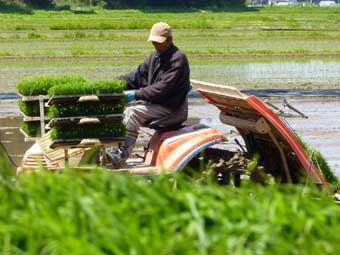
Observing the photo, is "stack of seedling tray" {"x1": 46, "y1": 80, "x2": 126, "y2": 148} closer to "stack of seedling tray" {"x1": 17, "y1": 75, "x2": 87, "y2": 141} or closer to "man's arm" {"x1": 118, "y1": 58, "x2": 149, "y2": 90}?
"stack of seedling tray" {"x1": 17, "y1": 75, "x2": 87, "y2": 141}

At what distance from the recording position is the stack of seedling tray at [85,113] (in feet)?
28.3

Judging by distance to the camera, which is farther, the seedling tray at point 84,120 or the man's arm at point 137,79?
the man's arm at point 137,79

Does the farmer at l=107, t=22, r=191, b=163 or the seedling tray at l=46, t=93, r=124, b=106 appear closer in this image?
the seedling tray at l=46, t=93, r=124, b=106

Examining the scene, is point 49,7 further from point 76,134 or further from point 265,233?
point 265,233

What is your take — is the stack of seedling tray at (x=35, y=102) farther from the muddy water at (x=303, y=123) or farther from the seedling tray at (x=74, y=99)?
the muddy water at (x=303, y=123)

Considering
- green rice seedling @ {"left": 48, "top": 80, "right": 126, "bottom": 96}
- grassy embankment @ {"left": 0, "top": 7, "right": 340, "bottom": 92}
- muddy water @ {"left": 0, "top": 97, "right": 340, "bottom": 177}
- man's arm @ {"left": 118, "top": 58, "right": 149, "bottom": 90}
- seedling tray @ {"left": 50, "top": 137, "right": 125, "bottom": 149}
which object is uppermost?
green rice seedling @ {"left": 48, "top": 80, "right": 126, "bottom": 96}

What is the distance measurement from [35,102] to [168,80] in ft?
4.19

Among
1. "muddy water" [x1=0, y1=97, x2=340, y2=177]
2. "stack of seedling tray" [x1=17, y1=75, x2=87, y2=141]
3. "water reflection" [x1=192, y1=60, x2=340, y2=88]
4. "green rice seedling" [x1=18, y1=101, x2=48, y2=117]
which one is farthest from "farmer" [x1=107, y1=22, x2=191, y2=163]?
"water reflection" [x1=192, y1=60, x2=340, y2=88]

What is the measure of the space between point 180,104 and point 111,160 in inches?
Answer: 32.2

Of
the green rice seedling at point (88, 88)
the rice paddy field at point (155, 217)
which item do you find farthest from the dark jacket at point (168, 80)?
the rice paddy field at point (155, 217)

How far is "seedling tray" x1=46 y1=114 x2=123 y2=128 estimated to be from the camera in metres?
8.59

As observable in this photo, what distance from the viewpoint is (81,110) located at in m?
8.72

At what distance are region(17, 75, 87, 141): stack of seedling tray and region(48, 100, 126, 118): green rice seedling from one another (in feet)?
1.79

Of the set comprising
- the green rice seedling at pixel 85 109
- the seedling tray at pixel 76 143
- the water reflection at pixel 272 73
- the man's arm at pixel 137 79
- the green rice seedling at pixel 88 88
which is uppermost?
the green rice seedling at pixel 88 88
